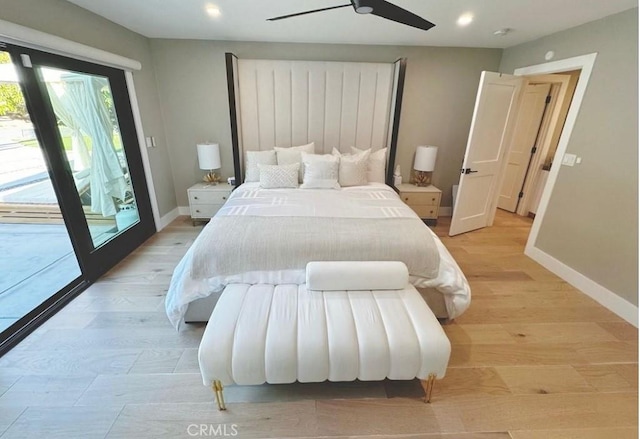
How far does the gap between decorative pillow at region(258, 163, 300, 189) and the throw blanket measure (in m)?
1.10

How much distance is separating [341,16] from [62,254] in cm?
356

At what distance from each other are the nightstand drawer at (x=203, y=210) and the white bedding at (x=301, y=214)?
68 centimetres

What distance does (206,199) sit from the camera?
345 centimetres

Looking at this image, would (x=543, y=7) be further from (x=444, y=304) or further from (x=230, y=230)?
(x=230, y=230)

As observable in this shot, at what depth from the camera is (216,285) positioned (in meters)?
1.80

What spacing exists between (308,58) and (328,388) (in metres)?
3.48

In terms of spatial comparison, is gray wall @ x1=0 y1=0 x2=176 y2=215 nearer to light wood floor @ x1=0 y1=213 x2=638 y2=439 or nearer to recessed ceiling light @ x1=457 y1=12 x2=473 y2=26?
light wood floor @ x1=0 y1=213 x2=638 y2=439

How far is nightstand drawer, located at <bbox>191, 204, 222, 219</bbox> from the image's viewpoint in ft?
11.4

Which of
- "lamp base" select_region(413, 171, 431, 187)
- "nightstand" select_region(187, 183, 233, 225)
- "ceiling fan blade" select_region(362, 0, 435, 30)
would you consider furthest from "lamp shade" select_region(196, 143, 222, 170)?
"lamp base" select_region(413, 171, 431, 187)

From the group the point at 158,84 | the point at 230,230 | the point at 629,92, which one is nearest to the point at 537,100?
the point at 629,92

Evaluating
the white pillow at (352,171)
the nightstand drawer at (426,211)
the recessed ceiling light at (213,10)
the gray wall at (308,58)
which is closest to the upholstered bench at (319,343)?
the white pillow at (352,171)

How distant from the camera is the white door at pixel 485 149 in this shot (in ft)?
9.83

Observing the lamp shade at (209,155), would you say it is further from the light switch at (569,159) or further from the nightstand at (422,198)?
the light switch at (569,159)

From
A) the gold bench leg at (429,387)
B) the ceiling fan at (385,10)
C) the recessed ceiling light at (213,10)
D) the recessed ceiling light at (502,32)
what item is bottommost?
the gold bench leg at (429,387)
